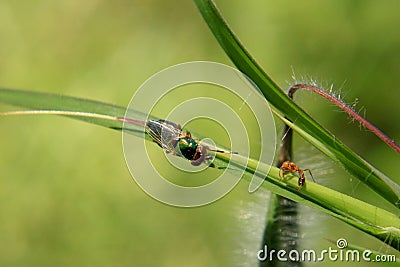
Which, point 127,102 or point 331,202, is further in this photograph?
point 127,102

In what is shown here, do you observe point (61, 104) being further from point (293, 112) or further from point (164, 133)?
point (293, 112)

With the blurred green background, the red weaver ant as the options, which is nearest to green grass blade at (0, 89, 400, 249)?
the red weaver ant

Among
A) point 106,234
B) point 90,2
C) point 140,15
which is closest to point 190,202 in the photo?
point 106,234

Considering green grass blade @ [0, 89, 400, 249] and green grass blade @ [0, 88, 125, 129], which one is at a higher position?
green grass blade @ [0, 88, 125, 129]

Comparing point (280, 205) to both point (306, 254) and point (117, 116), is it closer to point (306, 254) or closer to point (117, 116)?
point (306, 254)

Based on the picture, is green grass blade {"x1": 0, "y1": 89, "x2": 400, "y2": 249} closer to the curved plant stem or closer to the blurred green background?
the curved plant stem

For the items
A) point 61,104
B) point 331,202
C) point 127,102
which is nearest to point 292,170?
point 331,202

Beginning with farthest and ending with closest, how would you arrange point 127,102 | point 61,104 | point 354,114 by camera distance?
point 127,102 < point 61,104 < point 354,114
